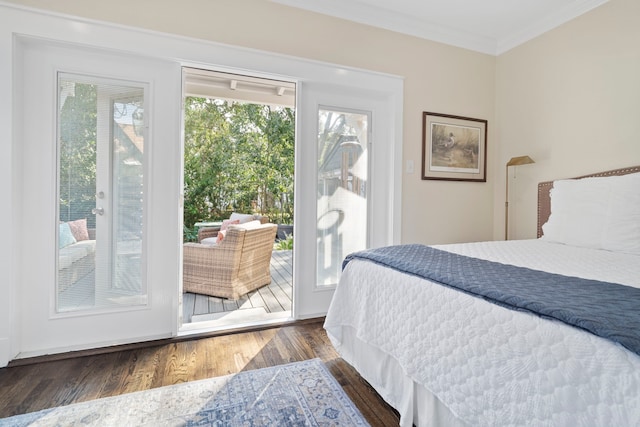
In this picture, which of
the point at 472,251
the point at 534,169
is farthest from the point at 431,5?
the point at 472,251

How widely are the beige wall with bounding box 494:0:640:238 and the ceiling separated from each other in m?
0.11

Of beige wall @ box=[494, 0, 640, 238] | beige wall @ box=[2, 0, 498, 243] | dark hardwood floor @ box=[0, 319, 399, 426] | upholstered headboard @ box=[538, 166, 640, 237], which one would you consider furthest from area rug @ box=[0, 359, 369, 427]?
beige wall @ box=[494, 0, 640, 238]

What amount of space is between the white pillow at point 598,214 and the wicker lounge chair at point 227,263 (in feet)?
8.47

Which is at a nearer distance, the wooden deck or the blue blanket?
the blue blanket

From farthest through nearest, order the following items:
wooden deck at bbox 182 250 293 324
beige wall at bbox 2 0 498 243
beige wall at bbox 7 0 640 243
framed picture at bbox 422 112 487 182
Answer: framed picture at bbox 422 112 487 182 < wooden deck at bbox 182 250 293 324 < beige wall at bbox 7 0 640 243 < beige wall at bbox 2 0 498 243

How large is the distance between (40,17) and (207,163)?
182 inches

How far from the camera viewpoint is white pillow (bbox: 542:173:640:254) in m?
1.88

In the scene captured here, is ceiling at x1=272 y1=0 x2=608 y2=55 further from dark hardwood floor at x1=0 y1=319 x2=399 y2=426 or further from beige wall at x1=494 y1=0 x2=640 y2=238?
dark hardwood floor at x1=0 y1=319 x2=399 y2=426

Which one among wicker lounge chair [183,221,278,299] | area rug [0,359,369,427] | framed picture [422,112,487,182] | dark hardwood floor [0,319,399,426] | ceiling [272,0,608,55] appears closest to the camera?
area rug [0,359,369,427]

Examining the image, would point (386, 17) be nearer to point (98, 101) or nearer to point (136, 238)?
point (98, 101)

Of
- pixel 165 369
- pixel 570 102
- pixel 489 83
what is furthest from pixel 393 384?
pixel 489 83

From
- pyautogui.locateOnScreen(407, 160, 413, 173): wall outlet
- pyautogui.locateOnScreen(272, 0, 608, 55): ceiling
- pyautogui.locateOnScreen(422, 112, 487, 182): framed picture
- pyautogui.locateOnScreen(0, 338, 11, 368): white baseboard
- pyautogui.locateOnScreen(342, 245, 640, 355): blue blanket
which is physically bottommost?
pyautogui.locateOnScreen(0, 338, 11, 368): white baseboard

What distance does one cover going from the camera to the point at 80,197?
2.15m

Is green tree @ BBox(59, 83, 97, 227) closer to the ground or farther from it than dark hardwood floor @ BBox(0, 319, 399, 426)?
farther from it
